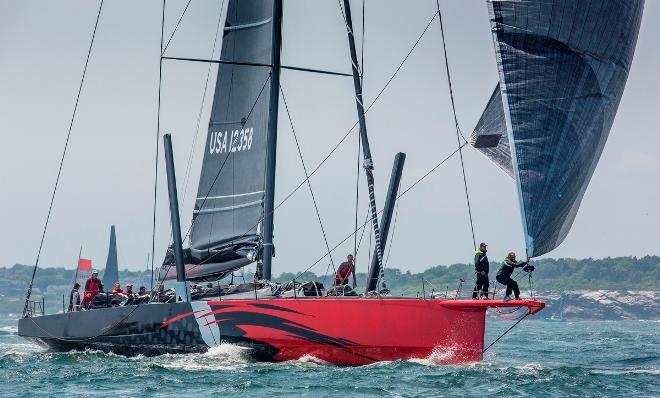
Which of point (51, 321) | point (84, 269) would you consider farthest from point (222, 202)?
point (84, 269)

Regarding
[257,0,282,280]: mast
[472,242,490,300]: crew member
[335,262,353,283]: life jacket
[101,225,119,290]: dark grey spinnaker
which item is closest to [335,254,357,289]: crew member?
[335,262,353,283]: life jacket

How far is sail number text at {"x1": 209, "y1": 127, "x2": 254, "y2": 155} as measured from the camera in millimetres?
23344

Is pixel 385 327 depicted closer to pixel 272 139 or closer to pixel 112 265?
pixel 272 139

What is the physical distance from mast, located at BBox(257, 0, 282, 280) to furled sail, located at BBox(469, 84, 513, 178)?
4.51m

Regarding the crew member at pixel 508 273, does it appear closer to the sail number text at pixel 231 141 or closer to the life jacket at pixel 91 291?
the sail number text at pixel 231 141

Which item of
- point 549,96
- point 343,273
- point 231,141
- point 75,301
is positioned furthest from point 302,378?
point 75,301

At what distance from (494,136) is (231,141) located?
6.22 m

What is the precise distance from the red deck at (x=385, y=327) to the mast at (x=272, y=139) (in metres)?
2.73

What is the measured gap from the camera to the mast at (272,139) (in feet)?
73.9

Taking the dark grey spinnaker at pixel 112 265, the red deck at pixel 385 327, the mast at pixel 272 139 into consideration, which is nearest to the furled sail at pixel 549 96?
the red deck at pixel 385 327

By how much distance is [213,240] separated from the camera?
23.6 m

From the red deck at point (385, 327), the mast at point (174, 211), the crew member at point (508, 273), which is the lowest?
the red deck at point (385, 327)

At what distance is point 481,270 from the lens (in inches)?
770

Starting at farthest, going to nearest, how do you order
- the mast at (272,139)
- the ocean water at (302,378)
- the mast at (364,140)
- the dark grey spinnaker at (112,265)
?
the dark grey spinnaker at (112,265)
the mast at (272,139)
the mast at (364,140)
the ocean water at (302,378)
